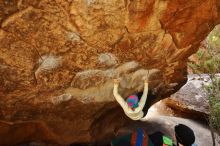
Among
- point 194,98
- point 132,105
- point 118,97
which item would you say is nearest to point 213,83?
point 194,98

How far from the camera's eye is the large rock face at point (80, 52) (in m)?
4.53

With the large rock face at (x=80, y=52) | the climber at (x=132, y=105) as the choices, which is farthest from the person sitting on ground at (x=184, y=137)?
the large rock face at (x=80, y=52)

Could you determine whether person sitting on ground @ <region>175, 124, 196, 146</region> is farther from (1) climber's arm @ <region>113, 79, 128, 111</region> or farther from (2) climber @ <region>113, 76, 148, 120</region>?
(1) climber's arm @ <region>113, 79, 128, 111</region>

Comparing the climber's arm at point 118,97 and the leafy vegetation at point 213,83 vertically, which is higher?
the climber's arm at point 118,97

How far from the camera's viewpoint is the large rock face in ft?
14.9

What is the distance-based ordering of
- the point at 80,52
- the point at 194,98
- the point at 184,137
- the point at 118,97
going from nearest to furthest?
the point at 184,137 < the point at 80,52 < the point at 118,97 < the point at 194,98

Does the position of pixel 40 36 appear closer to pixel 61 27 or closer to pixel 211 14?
pixel 61 27

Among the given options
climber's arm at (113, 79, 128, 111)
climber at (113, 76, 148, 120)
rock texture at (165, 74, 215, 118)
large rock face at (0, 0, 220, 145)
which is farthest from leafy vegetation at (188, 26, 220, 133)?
climber's arm at (113, 79, 128, 111)

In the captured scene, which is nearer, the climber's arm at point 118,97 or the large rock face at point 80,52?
the large rock face at point 80,52

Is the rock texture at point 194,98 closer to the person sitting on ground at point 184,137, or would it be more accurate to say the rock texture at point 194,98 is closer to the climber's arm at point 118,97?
the climber's arm at point 118,97

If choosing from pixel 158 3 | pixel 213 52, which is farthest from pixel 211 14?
pixel 213 52

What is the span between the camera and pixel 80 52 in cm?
518

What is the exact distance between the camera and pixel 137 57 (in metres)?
5.84

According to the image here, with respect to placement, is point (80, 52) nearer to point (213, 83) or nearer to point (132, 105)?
point (132, 105)
